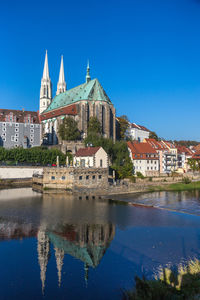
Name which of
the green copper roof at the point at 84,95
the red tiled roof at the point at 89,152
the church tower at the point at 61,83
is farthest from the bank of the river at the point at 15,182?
the church tower at the point at 61,83

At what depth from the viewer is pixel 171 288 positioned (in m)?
15.9

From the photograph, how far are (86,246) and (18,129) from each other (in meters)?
85.4

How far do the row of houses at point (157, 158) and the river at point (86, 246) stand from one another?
121 feet

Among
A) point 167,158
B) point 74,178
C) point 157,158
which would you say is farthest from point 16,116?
point 167,158

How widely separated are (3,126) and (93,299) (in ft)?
309

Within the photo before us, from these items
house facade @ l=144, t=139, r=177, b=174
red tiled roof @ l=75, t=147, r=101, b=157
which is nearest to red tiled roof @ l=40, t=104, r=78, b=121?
house facade @ l=144, t=139, r=177, b=174

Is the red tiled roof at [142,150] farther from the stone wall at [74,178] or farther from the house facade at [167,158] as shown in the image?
the stone wall at [74,178]

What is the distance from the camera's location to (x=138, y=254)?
25.0 m

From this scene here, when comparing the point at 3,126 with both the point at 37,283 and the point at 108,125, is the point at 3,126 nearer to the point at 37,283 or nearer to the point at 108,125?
the point at 108,125

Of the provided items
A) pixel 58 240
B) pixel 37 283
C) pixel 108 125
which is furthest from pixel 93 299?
pixel 108 125

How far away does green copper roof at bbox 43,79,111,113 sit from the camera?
400 feet

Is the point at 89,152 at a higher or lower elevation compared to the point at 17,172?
higher

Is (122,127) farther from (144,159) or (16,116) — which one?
(144,159)

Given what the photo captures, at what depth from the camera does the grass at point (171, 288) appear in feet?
49.3
